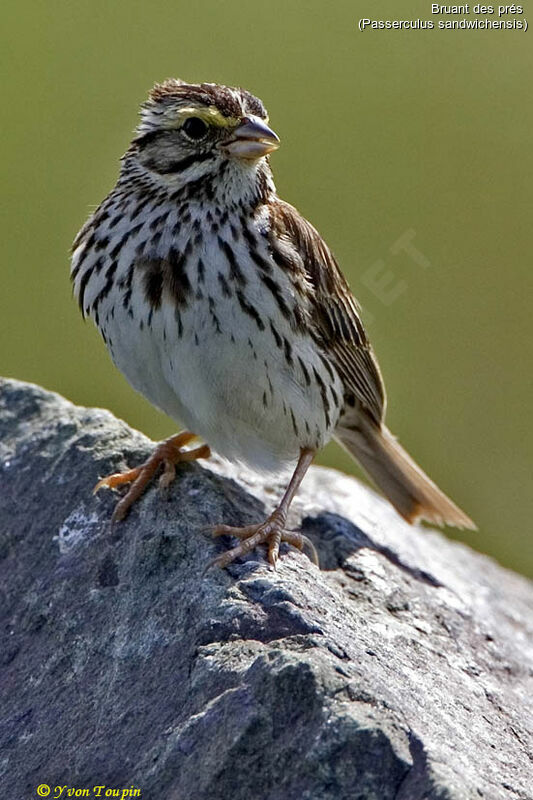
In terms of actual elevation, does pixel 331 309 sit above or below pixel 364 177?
above

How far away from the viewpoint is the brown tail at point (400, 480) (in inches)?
249

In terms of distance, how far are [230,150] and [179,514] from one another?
1412 mm

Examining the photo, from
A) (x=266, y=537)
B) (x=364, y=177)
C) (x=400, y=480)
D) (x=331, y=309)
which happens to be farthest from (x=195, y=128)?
(x=364, y=177)

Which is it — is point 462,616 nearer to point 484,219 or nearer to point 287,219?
point 287,219

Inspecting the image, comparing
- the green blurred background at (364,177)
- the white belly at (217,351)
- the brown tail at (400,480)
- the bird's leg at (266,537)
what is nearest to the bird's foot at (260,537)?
the bird's leg at (266,537)

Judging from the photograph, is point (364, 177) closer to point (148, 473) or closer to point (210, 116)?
point (210, 116)

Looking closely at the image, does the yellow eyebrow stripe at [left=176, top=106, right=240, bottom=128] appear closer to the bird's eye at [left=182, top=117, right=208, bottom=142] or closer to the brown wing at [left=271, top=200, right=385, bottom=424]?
the bird's eye at [left=182, top=117, right=208, bottom=142]

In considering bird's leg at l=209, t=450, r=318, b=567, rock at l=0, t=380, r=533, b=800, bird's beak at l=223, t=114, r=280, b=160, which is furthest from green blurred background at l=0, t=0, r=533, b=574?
bird's leg at l=209, t=450, r=318, b=567

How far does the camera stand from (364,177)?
10.1m

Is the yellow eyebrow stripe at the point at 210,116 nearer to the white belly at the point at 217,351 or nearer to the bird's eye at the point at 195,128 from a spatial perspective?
the bird's eye at the point at 195,128

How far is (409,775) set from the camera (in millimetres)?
3322

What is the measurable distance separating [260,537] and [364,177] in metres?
6.13

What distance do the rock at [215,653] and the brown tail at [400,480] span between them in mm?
792

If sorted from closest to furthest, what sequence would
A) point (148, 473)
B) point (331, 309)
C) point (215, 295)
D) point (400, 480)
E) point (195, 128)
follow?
1. point (215, 295)
2. point (148, 473)
3. point (195, 128)
4. point (331, 309)
5. point (400, 480)
